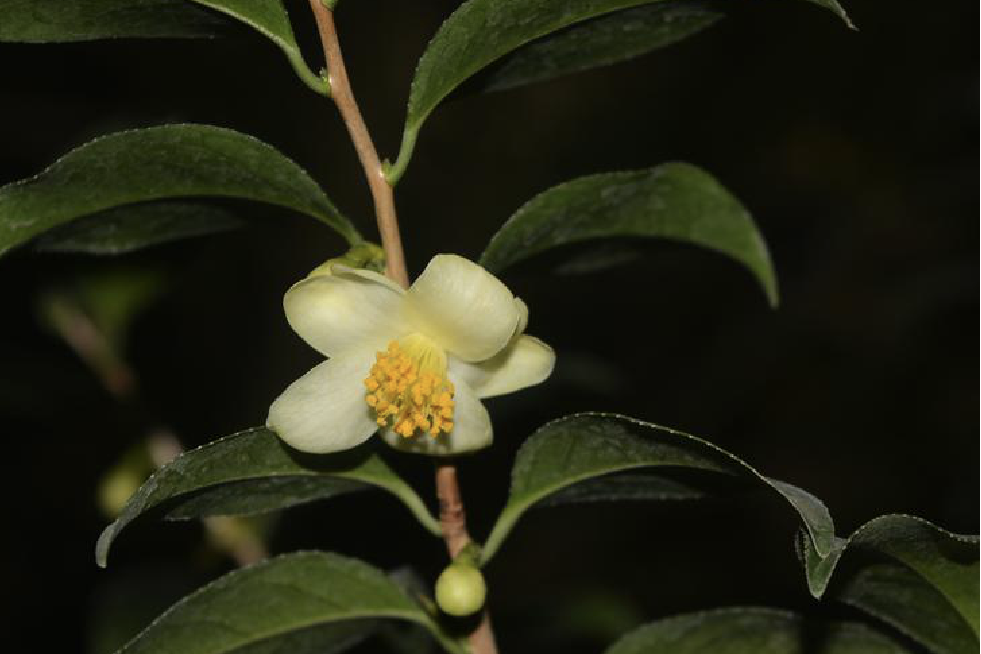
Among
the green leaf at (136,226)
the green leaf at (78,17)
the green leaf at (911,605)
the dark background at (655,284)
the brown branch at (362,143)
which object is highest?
the green leaf at (78,17)

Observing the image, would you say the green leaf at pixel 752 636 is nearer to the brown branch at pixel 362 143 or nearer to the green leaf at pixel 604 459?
the green leaf at pixel 604 459

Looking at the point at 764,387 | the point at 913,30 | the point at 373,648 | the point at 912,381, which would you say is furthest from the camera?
the point at 913,30

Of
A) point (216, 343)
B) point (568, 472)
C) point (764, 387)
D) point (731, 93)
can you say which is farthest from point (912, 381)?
point (568, 472)

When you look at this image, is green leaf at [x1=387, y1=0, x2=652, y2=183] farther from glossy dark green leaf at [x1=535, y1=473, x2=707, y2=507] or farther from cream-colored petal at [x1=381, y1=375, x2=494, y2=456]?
glossy dark green leaf at [x1=535, y1=473, x2=707, y2=507]

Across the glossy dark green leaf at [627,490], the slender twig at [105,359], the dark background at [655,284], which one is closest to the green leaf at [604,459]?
the glossy dark green leaf at [627,490]

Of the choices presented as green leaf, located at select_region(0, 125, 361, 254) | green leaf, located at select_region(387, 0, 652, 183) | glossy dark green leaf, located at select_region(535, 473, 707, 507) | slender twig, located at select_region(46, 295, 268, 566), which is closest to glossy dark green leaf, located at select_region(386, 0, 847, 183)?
green leaf, located at select_region(387, 0, 652, 183)

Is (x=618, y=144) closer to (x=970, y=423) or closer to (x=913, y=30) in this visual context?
(x=913, y=30)
